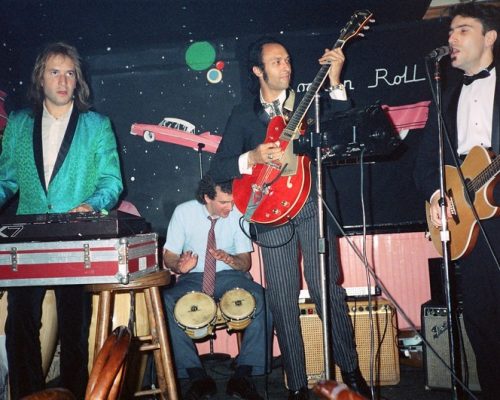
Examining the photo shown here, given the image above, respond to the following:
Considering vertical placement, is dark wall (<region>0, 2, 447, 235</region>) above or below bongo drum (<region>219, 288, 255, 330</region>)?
above

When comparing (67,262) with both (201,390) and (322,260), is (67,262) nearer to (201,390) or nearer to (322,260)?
(322,260)

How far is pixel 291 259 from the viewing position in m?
2.62

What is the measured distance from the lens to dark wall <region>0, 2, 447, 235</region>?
4.08m

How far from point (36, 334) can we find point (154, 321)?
730 mm

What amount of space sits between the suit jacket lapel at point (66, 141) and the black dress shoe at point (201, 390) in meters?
1.77

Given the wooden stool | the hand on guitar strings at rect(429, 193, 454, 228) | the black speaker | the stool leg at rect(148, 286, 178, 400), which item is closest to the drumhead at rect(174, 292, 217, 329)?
the wooden stool

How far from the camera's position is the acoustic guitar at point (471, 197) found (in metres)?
2.21

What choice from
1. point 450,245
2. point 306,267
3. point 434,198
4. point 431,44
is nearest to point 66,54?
point 306,267

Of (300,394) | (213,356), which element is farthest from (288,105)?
(213,356)

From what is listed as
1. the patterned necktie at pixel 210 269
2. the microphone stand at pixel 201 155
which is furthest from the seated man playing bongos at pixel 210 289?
the microphone stand at pixel 201 155

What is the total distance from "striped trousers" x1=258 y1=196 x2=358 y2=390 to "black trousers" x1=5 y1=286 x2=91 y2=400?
1.15 metres

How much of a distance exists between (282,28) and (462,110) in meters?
2.30

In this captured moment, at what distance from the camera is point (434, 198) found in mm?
2488

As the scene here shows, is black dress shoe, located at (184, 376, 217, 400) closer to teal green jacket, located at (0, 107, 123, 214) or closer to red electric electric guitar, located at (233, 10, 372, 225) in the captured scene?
red electric electric guitar, located at (233, 10, 372, 225)
